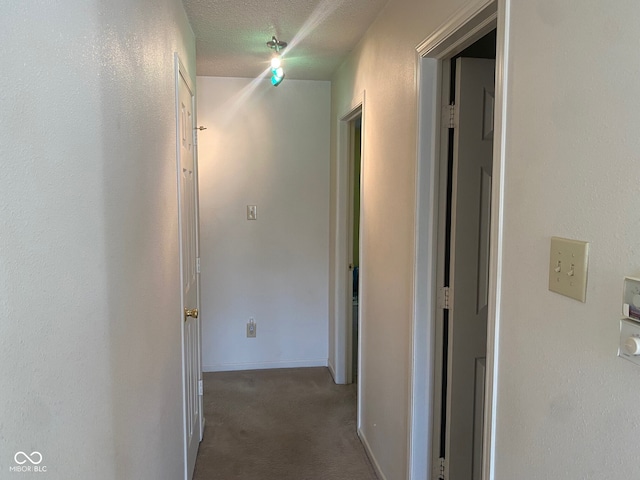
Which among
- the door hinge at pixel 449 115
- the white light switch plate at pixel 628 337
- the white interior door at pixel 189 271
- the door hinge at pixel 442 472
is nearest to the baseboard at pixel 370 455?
the door hinge at pixel 442 472

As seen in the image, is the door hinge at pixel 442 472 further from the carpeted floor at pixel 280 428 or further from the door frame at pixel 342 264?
the door frame at pixel 342 264

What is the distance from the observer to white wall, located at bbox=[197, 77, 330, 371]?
12.2 ft

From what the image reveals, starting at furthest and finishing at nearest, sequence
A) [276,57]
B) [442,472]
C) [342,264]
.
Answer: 1. [342,264]
2. [276,57]
3. [442,472]

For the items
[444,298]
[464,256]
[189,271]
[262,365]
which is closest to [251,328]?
[262,365]

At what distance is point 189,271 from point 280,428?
1225 millimetres

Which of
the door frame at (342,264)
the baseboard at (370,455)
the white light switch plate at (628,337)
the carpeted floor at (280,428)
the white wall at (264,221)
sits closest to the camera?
the white light switch plate at (628,337)

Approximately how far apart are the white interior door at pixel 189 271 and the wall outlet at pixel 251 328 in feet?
3.17

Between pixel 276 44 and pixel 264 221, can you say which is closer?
pixel 276 44

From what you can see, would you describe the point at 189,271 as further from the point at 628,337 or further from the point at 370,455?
the point at 628,337

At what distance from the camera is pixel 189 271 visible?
255cm

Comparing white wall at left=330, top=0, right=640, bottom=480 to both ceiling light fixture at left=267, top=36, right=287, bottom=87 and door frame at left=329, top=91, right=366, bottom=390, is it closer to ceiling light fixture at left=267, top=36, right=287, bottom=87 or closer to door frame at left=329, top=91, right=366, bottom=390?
ceiling light fixture at left=267, top=36, right=287, bottom=87

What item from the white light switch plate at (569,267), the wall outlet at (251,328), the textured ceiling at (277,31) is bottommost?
the wall outlet at (251,328)

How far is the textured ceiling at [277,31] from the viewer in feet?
7.58

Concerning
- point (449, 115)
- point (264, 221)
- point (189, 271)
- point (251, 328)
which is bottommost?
point (251, 328)
